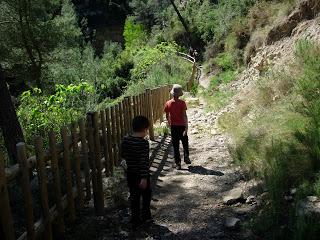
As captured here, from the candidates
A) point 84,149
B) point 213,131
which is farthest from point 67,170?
point 213,131

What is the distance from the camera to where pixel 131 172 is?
16.2ft

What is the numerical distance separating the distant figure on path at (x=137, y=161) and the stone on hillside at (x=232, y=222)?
98 centimetres

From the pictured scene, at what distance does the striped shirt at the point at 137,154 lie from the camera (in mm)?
4840

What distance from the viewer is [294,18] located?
12.7 meters

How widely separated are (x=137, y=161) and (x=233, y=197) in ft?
4.97

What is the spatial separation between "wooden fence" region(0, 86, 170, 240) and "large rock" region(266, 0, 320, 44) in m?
6.58

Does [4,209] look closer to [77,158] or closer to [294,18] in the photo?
[77,158]

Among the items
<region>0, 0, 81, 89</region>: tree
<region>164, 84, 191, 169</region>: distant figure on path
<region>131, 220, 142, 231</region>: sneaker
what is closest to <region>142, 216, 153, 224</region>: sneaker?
<region>131, 220, 142, 231</region>: sneaker

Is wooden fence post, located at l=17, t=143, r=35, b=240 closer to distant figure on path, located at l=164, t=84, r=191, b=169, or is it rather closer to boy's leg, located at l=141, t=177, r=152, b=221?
boy's leg, located at l=141, t=177, r=152, b=221

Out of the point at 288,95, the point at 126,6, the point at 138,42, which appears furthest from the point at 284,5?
the point at 126,6

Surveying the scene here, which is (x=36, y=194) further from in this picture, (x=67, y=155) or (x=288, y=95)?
(x=288, y=95)

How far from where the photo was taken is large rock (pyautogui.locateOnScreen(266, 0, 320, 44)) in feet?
39.3

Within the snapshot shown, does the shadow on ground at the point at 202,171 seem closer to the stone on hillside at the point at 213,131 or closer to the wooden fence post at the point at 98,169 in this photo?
the wooden fence post at the point at 98,169

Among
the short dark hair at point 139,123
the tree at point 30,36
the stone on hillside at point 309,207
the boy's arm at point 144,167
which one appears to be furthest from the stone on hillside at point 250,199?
the tree at point 30,36
